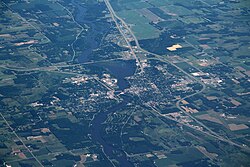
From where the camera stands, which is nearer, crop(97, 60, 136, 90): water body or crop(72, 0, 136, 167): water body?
crop(72, 0, 136, 167): water body

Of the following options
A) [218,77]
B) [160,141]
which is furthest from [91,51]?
[160,141]

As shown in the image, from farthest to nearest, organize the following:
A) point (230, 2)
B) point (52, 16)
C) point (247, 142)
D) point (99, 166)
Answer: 1. point (230, 2)
2. point (52, 16)
3. point (247, 142)
4. point (99, 166)

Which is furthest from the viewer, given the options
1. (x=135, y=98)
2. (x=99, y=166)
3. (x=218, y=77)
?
(x=218, y=77)

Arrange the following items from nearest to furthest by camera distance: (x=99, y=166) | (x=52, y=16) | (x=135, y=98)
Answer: (x=99, y=166), (x=135, y=98), (x=52, y=16)

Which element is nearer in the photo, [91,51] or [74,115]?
[74,115]

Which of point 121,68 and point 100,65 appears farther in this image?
point 100,65

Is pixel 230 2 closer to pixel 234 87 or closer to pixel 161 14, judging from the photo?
pixel 161 14

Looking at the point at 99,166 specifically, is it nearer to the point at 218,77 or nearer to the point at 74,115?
the point at 74,115

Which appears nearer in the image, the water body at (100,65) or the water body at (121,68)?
the water body at (100,65)

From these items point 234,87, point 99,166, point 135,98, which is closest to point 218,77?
point 234,87
